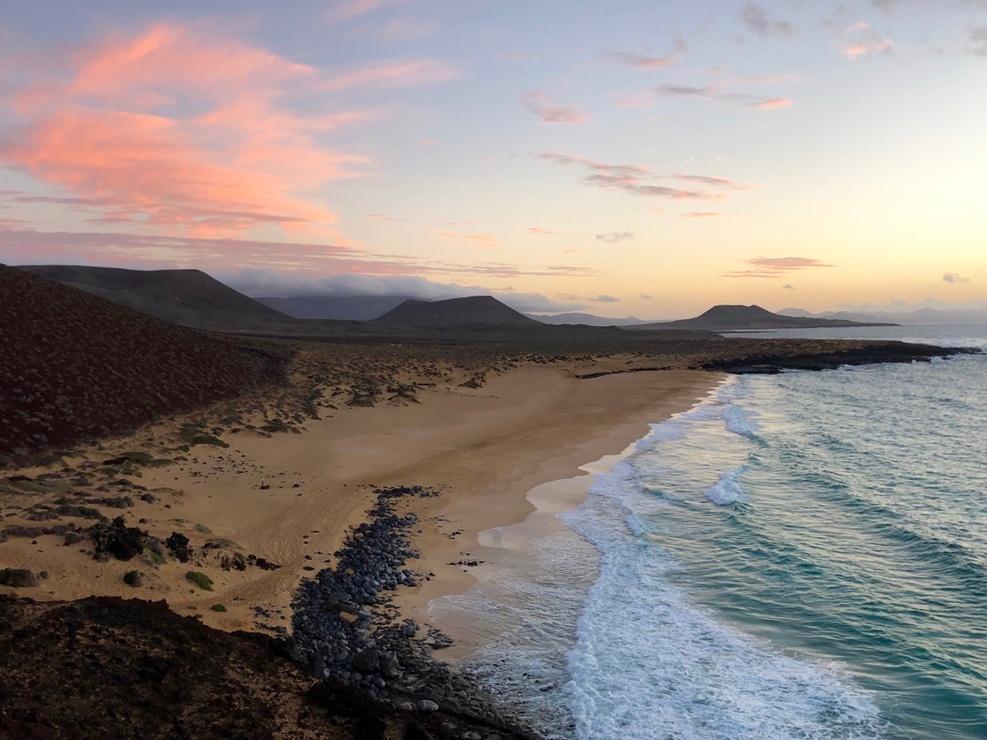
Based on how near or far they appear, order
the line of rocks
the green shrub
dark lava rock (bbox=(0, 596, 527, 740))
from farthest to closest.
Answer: the green shrub < the line of rocks < dark lava rock (bbox=(0, 596, 527, 740))

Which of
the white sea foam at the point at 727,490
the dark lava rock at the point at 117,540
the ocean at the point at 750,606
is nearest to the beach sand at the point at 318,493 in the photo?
the dark lava rock at the point at 117,540

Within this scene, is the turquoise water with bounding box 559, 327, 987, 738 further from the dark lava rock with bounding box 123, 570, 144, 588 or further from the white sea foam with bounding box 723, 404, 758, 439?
the dark lava rock with bounding box 123, 570, 144, 588

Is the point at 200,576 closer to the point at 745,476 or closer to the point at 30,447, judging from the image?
the point at 30,447

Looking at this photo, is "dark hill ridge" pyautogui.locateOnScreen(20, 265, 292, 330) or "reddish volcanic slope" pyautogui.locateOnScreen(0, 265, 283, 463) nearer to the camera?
"reddish volcanic slope" pyautogui.locateOnScreen(0, 265, 283, 463)

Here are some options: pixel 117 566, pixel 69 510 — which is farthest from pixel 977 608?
pixel 69 510

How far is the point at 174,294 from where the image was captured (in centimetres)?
15000

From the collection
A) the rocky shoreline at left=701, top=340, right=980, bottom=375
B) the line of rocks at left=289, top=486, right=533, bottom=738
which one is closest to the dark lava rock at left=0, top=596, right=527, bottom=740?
the line of rocks at left=289, top=486, right=533, bottom=738

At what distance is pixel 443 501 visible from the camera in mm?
18375

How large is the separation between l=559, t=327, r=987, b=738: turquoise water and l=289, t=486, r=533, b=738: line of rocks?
1380 millimetres

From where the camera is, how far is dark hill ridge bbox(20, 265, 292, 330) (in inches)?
4614

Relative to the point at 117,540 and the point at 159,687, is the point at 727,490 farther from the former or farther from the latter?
the point at 159,687

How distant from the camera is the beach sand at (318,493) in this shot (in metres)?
10.5

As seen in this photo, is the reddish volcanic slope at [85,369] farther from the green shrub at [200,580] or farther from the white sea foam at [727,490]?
the white sea foam at [727,490]

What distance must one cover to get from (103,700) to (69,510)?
662 cm
